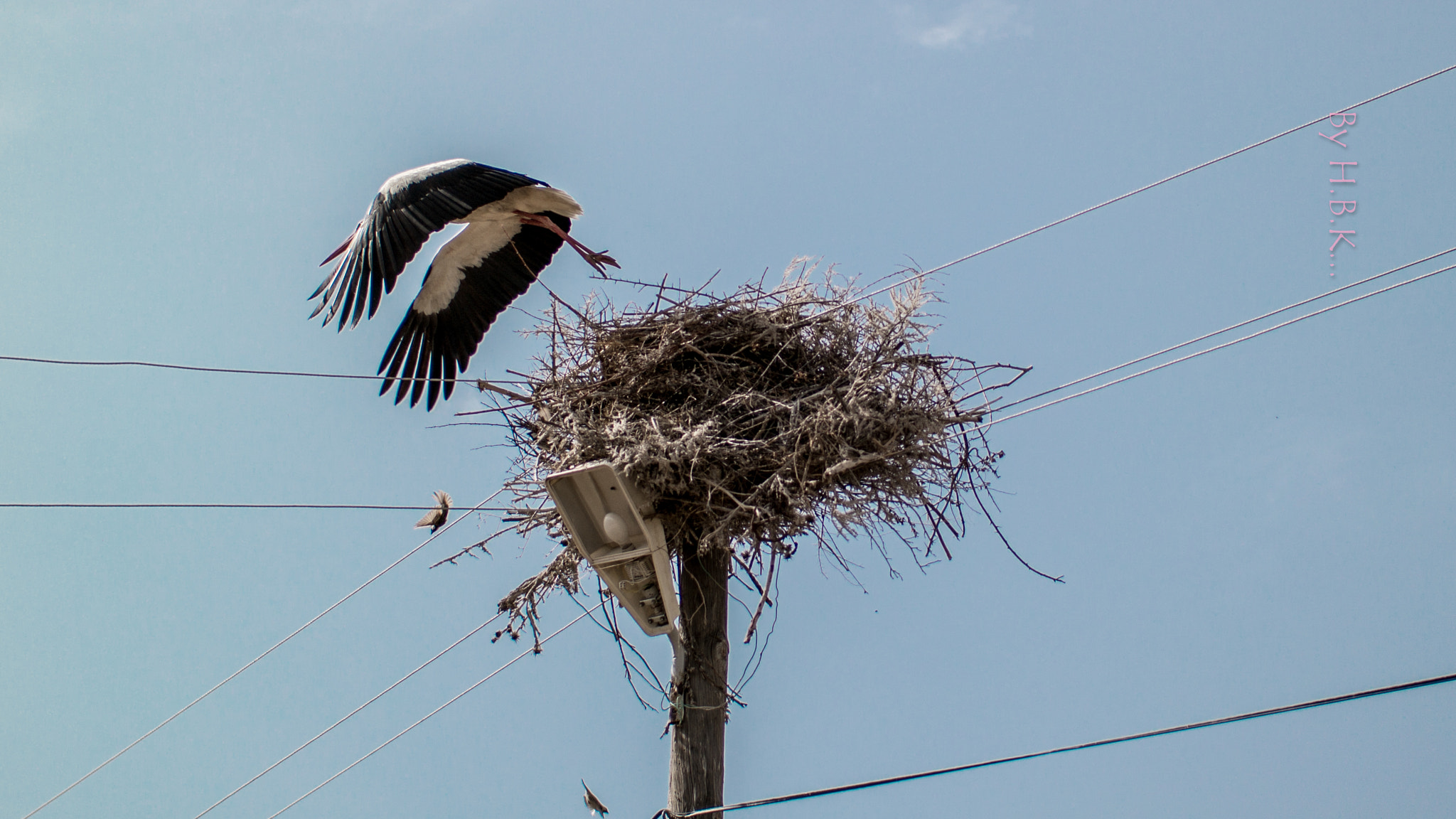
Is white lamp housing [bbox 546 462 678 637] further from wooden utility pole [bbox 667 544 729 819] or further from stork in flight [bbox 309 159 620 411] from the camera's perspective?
stork in flight [bbox 309 159 620 411]

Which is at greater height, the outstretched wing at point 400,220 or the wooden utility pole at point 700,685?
the outstretched wing at point 400,220

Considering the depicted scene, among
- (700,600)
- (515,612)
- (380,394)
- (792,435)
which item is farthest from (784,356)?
(380,394)

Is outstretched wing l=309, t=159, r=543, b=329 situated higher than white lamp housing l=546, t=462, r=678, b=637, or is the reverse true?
outstretched wing l=309, t=159, r=543, b=329

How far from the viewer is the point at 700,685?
4359 mm

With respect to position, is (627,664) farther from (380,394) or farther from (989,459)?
(380,394)

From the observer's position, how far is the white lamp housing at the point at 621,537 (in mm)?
4250

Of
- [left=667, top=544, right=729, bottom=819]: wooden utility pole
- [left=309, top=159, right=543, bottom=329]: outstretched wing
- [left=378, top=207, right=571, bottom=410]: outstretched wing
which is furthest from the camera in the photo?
[left=378, top=207, right=571, bottom=410]: outstretched wing

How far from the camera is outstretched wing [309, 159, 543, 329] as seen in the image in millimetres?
5465

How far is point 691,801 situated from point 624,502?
95cm

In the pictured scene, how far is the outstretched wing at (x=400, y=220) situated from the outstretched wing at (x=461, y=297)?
585 millimetres

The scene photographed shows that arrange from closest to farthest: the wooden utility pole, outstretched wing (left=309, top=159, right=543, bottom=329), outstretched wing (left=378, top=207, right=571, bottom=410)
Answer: the wooden utility pole, outstretched wing (left=309, top=159, right=543, bottom=329), outstretched wing (left=378, top=207, right=571, bottom=410)

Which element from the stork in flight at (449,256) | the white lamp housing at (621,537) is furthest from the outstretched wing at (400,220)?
the white lamp housing at (621,537)

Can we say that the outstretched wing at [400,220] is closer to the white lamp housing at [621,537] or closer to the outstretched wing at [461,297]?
the outstretched wing at [461,297]

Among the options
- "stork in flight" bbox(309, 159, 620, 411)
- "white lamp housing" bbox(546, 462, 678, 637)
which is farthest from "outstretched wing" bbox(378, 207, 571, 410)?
"white lamp housing" bbox(546, 462, 678, 637)
